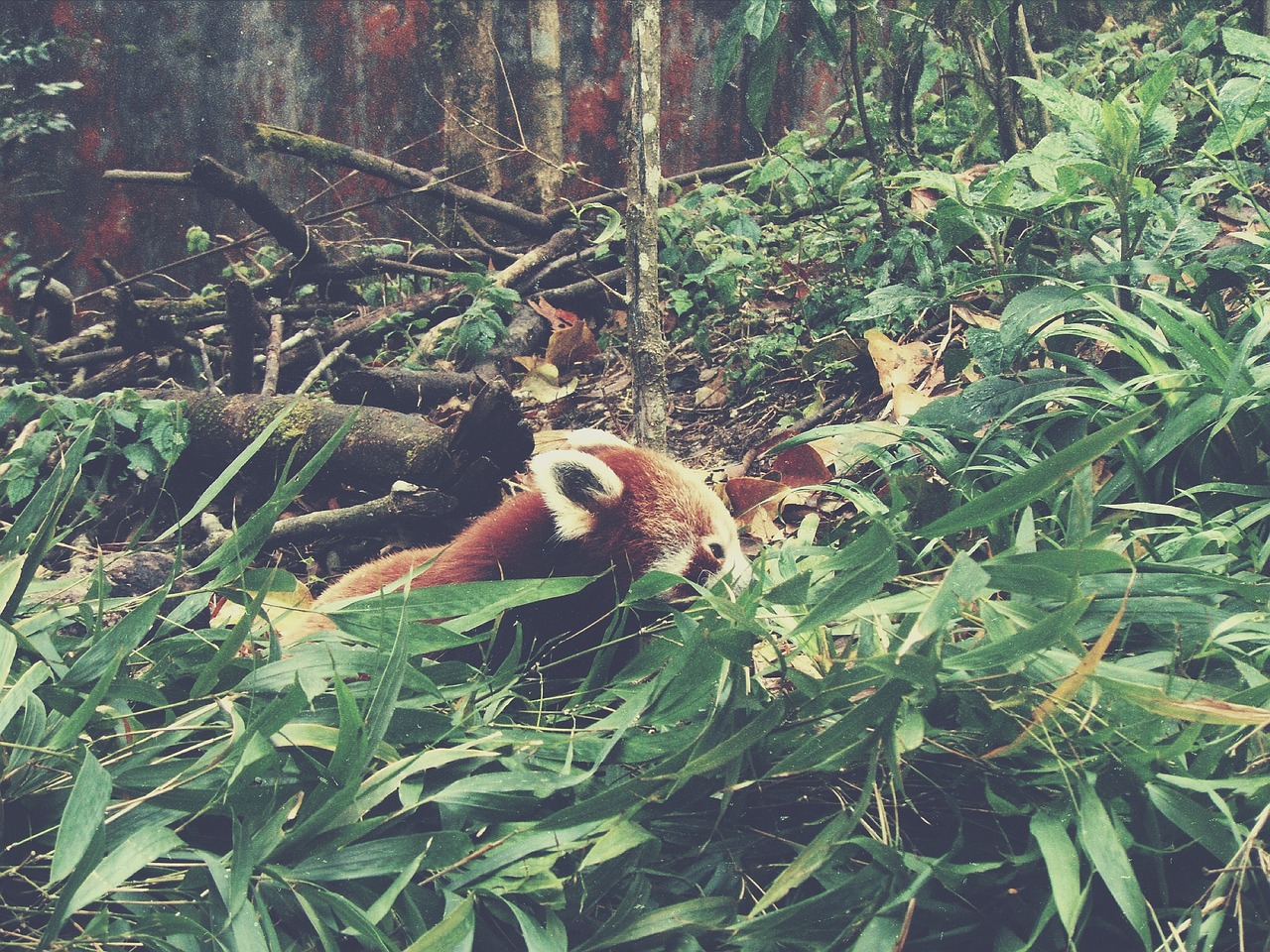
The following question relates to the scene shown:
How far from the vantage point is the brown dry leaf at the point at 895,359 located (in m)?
3.41

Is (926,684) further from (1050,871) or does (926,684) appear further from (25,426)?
(25,426)

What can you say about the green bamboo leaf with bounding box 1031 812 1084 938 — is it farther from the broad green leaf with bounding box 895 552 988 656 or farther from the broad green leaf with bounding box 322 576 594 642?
the broad green leaf with bounding box 322 576 594 642

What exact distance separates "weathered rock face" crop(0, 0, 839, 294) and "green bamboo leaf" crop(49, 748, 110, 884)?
4911mm

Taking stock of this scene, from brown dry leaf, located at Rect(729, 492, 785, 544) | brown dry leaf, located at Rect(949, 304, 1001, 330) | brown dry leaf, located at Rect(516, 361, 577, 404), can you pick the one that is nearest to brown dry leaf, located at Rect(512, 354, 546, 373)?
brown dry leaf, located at Rect(516, 361, 577, 404)

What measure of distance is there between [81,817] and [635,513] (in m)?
1.65

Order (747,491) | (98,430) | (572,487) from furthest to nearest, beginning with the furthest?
(98,430) < (747,491) < (572,487)

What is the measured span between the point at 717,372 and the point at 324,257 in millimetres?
2364

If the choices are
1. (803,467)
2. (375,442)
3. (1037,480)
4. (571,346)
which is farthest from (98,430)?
(1037,480)

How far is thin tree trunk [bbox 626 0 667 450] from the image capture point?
3424 millimetres

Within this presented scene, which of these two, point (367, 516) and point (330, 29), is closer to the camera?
point (367, 516)

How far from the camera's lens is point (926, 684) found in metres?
1.61

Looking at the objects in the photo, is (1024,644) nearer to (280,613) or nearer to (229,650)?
(229,650)

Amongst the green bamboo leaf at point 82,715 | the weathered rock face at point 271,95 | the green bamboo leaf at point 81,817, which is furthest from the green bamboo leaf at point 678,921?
the weathered rock face at point 271,95

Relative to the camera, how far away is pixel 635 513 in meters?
2.88
